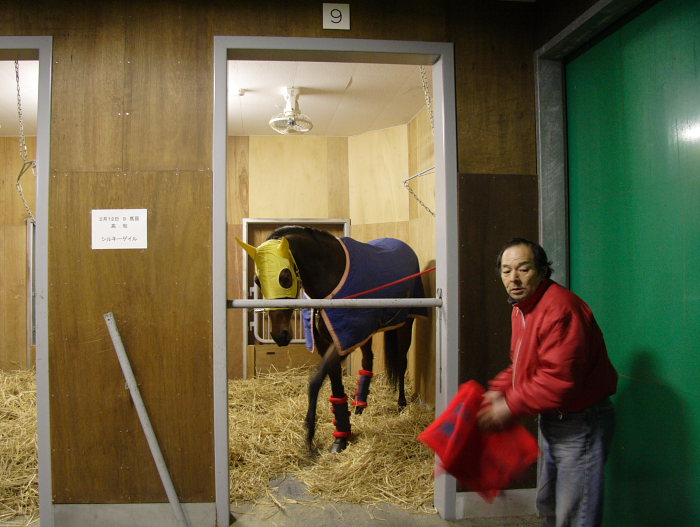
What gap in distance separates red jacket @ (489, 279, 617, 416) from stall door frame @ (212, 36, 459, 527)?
61 cm

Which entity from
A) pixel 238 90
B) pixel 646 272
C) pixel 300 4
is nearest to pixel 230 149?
pixel 238 90

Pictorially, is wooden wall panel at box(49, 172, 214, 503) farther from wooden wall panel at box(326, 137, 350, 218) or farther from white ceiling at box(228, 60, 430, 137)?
wooden wall panel at box(326, 137, 350, 218)

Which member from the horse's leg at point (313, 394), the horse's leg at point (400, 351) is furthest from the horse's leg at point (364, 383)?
the horse's leg at point (313, 394)

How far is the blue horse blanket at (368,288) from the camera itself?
243cm

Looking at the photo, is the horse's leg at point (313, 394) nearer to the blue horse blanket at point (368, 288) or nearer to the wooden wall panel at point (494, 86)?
the blue horse blanket at point (368, 288)

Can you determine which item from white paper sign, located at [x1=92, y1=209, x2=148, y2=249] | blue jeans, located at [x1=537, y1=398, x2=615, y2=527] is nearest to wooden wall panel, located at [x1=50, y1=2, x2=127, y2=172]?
white paper sign, located at [x1=92, y1=209, x2=148, y2=249]

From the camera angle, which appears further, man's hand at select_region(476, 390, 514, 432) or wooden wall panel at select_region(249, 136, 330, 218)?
wooden wall panel at select_region(249, 136, 330, 218)

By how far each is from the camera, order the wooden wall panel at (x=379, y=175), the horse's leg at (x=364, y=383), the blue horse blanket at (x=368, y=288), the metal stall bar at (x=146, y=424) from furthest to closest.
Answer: the wooden wall panel at (x=379, y=175) < the horse's leg at (x=364, y=383) < the blue horse blanket at (x=368, y=288) < the metal stall bar at (x=146, y=424)

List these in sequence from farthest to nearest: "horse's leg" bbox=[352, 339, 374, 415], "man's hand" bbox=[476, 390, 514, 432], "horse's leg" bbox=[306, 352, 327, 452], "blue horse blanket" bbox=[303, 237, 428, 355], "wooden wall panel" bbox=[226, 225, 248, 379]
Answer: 1. "wooden wall panel" bbox=[226, 225, 248, 379]
2. "horse's leg" bbox=[352, 339, 374, 415]
3. "blue horse blanket" bbox=[303, 237, 428, 355]
4. "horse's leg" bbox=[306, 352, 327, 452]
5. "man's hand" bbox=[476, 390, 514, 432]

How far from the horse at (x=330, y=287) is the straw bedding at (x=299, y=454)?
189 millimetres

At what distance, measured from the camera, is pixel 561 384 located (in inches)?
47.3

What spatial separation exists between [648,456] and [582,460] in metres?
0.44

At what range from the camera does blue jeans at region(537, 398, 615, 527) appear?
130 centimetres

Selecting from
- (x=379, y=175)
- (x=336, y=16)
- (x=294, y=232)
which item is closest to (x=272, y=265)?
(x=294, y=232)
